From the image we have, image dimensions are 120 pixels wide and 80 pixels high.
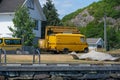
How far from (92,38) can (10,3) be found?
36210mm

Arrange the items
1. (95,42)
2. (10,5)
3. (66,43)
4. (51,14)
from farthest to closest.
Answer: (95,42) < (51,14) < (10,5) < (66,43)

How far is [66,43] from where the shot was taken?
52031 millimetres

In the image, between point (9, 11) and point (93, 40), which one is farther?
point (93, 40)

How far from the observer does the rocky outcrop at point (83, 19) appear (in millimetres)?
105438

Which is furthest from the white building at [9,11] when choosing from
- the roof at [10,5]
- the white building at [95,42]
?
the white building at [95,42]

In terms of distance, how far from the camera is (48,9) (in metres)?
79.3

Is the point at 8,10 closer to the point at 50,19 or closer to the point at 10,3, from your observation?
the point at 10,3

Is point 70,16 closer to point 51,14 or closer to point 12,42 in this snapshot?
point 51,14

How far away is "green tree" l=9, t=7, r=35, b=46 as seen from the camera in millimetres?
57062

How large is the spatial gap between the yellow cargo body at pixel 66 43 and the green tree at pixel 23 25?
→ 4.65m

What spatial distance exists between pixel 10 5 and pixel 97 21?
3971 cm

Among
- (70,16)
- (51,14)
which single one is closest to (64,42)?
(51,14)

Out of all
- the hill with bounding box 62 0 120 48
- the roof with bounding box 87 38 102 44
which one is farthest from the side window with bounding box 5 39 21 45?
the roof with bounding box 87 38 102 44

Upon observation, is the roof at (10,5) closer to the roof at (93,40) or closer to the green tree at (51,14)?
the green tree at (51,14)
